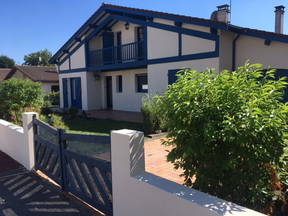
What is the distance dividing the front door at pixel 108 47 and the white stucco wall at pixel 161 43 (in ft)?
11.6

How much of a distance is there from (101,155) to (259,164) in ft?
6.73

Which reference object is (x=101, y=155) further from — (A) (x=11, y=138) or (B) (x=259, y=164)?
(A) (x=11, y=138)

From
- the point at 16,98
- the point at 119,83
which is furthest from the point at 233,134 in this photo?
the point at 119,83

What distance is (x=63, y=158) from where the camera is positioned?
14.2 feet

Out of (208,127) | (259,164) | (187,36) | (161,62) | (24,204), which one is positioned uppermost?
(187,36)

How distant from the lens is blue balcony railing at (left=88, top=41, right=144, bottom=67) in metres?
13.6

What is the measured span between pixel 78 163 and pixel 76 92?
577 inches

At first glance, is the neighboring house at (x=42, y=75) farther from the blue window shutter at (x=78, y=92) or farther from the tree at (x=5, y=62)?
the tree at (x=5, y=62)

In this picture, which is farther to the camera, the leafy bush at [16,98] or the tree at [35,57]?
the tree at [35,57]

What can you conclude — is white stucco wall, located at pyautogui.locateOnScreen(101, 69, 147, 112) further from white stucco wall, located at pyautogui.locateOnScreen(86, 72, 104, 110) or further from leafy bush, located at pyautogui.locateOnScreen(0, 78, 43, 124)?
leafy bush, located at pyautogui.locateOnScreen(0, 78, 43, 124)

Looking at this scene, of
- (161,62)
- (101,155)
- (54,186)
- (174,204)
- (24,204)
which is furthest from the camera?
(161,62)

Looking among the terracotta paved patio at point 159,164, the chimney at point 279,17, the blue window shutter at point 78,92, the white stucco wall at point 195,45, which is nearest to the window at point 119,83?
the blue window shutter at point 78,92

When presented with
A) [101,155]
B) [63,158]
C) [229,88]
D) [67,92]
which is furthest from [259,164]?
[67,92]

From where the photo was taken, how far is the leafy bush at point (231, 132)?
2.42m
